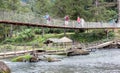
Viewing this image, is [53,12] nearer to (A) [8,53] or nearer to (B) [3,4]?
(B) [3,4]

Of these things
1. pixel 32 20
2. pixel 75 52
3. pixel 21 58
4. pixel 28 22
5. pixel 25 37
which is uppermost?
pixel 32 20

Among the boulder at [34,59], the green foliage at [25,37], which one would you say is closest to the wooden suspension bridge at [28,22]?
the boulder at [34,59]

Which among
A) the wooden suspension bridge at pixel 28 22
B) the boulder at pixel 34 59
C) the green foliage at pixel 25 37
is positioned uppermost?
the wooden suspension bridge at pixel 28 22

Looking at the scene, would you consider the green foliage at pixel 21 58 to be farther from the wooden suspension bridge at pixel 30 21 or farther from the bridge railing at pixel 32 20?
the bridge railing at pixel 32 20

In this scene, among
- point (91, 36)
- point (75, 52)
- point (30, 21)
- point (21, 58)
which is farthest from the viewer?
point (91, 36)

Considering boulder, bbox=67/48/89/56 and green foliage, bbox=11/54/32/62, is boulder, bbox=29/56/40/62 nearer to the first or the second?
green foliage, bbox=11/54/32/62

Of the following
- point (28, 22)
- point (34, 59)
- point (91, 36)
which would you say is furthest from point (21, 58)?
point (91, 36)

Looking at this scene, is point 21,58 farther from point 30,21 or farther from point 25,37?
point 25,37

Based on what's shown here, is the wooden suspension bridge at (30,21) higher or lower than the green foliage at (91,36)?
higher

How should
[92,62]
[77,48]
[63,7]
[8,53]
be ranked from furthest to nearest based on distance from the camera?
[63,7], [77,48], [92,62], [8,53]

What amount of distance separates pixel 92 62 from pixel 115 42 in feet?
77.9

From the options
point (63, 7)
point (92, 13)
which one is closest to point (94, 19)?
point (92, 13)

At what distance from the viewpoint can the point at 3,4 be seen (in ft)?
253

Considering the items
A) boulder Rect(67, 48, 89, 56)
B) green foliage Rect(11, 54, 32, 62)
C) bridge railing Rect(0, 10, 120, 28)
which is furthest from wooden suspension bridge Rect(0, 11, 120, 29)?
boulder Rect(67, 48, 89, 56)
